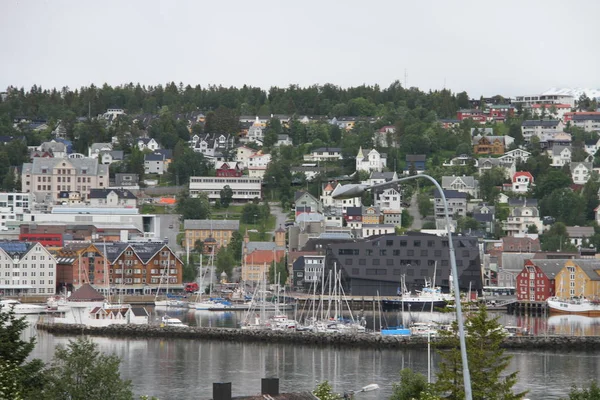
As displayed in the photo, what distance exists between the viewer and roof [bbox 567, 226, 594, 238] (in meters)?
65.2

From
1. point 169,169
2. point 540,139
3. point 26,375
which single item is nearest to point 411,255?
point 169,169

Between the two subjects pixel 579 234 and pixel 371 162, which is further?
pixel 371 162

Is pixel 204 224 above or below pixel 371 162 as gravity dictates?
below

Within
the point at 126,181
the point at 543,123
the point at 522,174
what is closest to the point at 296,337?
the point at 522,174

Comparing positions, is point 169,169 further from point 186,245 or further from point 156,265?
point 156,265

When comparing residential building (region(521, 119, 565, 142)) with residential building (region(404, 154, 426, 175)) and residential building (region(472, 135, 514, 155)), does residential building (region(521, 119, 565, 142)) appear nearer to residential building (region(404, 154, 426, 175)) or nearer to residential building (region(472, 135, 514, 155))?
residential building (region(472, 135, 514, 155))

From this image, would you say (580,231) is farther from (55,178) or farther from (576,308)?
(55,178)

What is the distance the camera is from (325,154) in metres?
83.1

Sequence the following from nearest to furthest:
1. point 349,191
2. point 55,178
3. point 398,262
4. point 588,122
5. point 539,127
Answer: point 349,191
point 398,262
point 55,178
point 539,127
point 588,122

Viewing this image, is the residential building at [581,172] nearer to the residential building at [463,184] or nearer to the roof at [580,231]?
the residential building at [463,184]

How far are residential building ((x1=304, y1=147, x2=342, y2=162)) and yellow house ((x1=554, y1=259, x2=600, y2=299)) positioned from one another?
29.4 m

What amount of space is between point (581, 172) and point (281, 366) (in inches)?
1780

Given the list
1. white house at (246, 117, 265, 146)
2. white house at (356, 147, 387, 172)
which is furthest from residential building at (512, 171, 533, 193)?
white house at (246, 117, 265, 146)

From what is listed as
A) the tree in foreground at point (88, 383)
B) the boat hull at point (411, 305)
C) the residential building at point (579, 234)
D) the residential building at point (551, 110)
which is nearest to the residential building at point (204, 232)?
the boat hull at point (411, 305)
